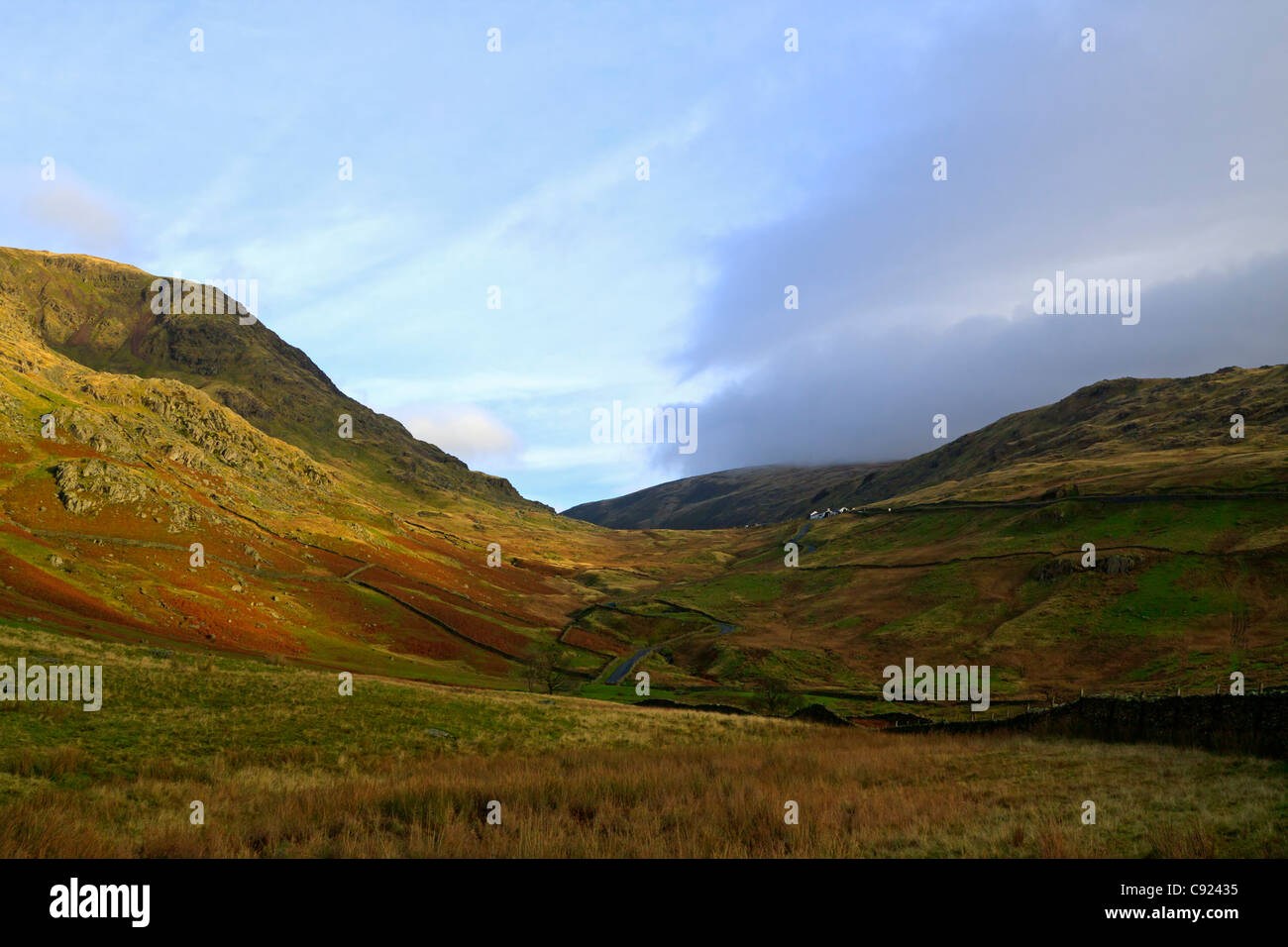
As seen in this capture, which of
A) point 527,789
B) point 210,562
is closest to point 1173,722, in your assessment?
point 527,789

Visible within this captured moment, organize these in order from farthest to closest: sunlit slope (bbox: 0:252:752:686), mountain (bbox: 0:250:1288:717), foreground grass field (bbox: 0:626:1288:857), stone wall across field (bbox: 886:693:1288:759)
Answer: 1. mountain (bbox: 0:250:1288:717)
2. sunlit slope (bbox: 0:252:752:686)
3. stone wall across field (bbox: 886:693:1288:759)
4. foreground grass field (bbox: 0:626:1288:857)

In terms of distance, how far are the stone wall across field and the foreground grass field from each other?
1.83 meters

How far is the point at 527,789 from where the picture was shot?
16.1 m

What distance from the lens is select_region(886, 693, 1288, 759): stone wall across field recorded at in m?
23.5

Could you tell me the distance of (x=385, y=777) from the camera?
744 inches

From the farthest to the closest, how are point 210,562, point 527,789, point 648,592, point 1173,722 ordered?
point 648,592 → point 210,562 → point 1173,722 → point 527,789

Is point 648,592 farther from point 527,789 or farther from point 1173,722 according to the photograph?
point 527,789

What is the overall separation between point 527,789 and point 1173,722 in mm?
28498

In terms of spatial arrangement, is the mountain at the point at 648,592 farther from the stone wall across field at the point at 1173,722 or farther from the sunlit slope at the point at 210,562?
the stone wall across field at the point at 1173,722

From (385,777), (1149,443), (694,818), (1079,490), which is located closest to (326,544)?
(385,777)

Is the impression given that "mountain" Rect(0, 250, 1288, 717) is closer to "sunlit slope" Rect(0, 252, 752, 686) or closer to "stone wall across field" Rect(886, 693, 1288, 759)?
"sunlit slope" Rect(0, 252, 752, 686)

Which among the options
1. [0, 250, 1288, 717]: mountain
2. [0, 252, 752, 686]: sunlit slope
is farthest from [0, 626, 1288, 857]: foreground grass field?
[0, 252, 752, 686]: sunlit slope
